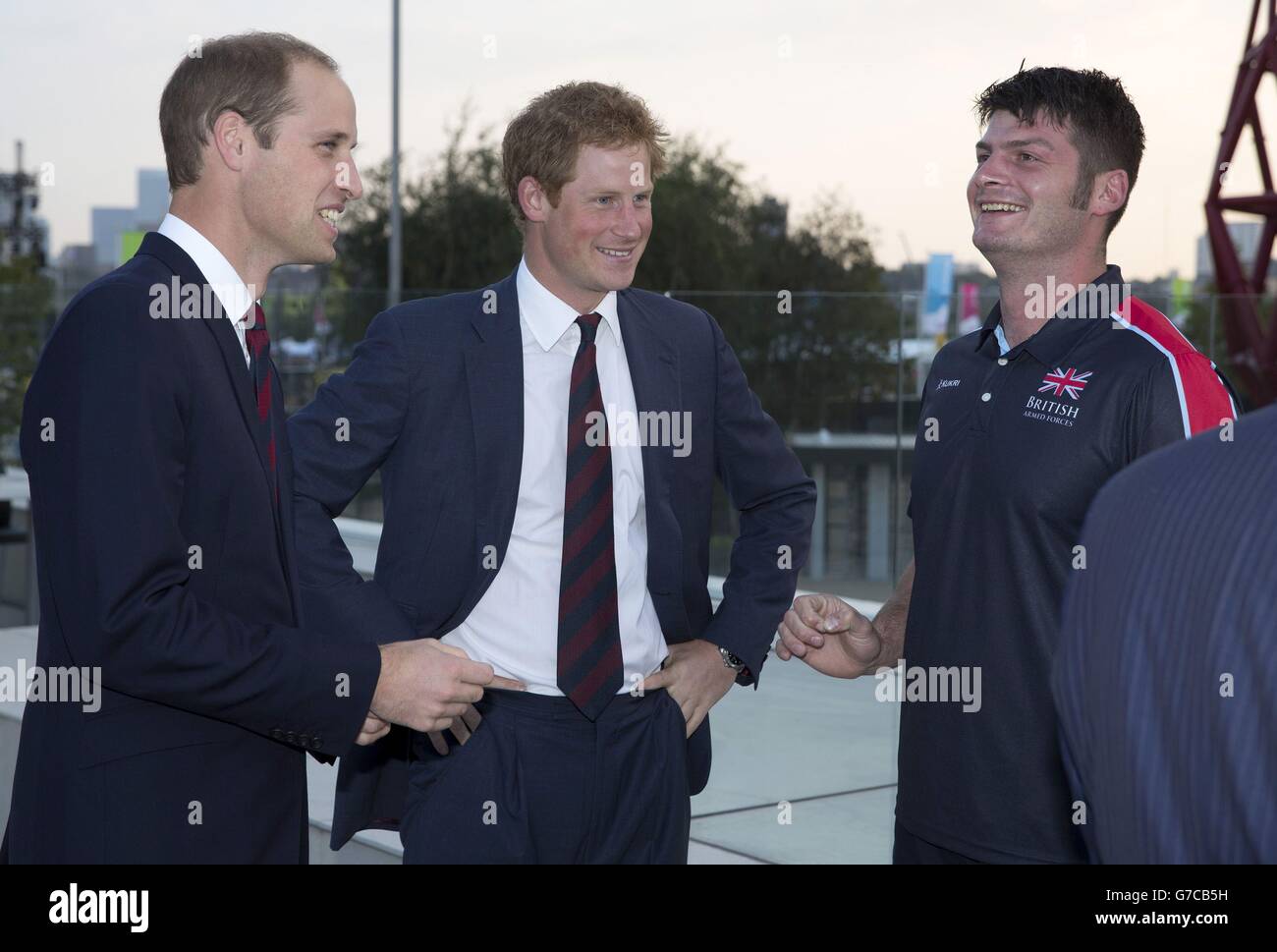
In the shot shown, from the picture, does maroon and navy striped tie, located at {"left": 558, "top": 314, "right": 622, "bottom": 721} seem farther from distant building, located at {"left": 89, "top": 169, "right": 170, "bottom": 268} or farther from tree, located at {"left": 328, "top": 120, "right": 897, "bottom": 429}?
distant building, located at {"left": 89, "top": 169, "right": 170, "bottom": 268}

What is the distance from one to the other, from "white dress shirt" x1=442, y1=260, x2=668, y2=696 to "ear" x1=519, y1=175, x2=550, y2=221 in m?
0.13

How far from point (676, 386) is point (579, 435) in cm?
28

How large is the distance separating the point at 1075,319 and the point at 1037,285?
0.47 feet

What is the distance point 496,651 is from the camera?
281 cm

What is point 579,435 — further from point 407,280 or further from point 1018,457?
point 407,280

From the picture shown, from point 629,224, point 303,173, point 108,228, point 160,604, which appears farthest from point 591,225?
point 108,228

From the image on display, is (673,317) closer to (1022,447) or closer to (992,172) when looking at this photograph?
(992,172)

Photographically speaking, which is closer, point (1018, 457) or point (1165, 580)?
point (1165, 580)

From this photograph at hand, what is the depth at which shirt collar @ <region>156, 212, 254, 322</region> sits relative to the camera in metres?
2.14

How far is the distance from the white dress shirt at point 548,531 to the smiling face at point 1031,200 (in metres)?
0.77

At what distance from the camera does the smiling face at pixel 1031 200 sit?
107 inches

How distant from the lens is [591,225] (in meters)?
2.95
